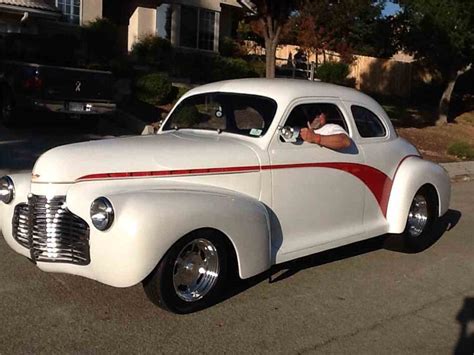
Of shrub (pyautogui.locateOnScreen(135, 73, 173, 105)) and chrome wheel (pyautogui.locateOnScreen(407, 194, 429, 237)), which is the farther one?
→ shrub (pyautogui.locateOnScreen(135, 73, 173, 105))

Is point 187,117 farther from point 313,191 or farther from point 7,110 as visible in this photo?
point 7,110

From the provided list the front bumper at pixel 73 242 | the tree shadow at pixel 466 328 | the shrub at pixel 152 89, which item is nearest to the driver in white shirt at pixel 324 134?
the tree shadow at pixel 466 328

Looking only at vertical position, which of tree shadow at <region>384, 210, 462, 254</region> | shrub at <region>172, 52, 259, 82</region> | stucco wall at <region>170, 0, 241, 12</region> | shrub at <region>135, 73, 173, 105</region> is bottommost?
tree shadow at <region>384, 210, 462, 254</region>

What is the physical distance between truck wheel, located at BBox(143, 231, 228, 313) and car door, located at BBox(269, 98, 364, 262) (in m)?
0.71

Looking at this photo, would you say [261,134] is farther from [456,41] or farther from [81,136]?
[456,41]

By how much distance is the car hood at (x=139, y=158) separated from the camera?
5438 mm

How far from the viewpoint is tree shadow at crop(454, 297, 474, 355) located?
17.0 ft

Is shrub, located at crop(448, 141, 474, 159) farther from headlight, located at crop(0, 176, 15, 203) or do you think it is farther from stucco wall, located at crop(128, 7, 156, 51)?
headlight, located at crop(0, 176, 15, 203)

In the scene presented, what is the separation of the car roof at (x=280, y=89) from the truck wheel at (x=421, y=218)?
155cm

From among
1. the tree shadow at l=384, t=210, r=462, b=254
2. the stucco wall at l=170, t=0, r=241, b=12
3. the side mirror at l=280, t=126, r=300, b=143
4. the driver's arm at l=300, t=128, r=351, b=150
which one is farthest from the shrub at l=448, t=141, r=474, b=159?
the stucco wall at l=170, t=0, r=241, b=12

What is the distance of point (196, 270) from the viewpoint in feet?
18.4

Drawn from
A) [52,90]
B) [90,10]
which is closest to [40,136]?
[52,90]

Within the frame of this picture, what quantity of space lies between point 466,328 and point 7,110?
11.4 metres

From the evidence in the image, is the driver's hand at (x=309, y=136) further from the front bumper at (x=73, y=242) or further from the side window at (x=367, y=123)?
the front bumper at (x=73, y=242)
